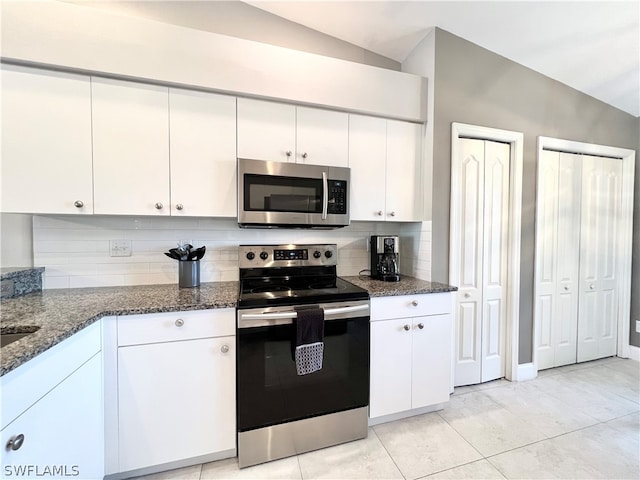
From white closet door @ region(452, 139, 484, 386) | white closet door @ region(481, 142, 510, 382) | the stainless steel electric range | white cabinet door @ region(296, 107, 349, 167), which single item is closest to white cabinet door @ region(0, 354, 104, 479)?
the stainless steel electric range

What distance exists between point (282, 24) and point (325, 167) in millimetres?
1230

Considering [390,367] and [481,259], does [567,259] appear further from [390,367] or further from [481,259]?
[390,367]

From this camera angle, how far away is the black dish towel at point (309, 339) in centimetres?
Answer: 154

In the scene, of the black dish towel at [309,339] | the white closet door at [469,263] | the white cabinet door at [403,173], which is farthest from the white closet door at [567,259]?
the black dish towel at [309,339]

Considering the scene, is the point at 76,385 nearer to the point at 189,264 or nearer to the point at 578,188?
the point at 189,264

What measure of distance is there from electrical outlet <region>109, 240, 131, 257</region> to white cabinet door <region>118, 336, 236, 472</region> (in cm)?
82

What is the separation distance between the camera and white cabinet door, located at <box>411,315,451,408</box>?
6.26 feet

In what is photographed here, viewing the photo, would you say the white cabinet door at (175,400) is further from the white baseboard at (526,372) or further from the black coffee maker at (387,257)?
the white baseboard at (526,372)

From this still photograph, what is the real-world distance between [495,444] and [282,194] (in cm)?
210

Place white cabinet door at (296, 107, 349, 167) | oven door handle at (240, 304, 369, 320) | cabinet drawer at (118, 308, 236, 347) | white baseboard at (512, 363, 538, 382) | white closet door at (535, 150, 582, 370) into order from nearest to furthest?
cabinet drawer at (118, 308, 236, 347) < oven door handle at (240, 304, 369, 320) < white cabinet door at (296, 107, 349, 167) < white baseboard at (512, 363, 538, 382) < white closet door at (535, 150, 582, 370)

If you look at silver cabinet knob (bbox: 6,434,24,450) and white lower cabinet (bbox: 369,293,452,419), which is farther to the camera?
white lower cabinet (bbox: 369,293,452,419)

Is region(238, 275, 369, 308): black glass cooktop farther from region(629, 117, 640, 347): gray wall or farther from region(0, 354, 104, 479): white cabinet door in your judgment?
region(629, 117, 640, 347): gray wall

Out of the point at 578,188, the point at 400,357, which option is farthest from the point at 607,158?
the point at 400,357

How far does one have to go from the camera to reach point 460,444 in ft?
5.69
